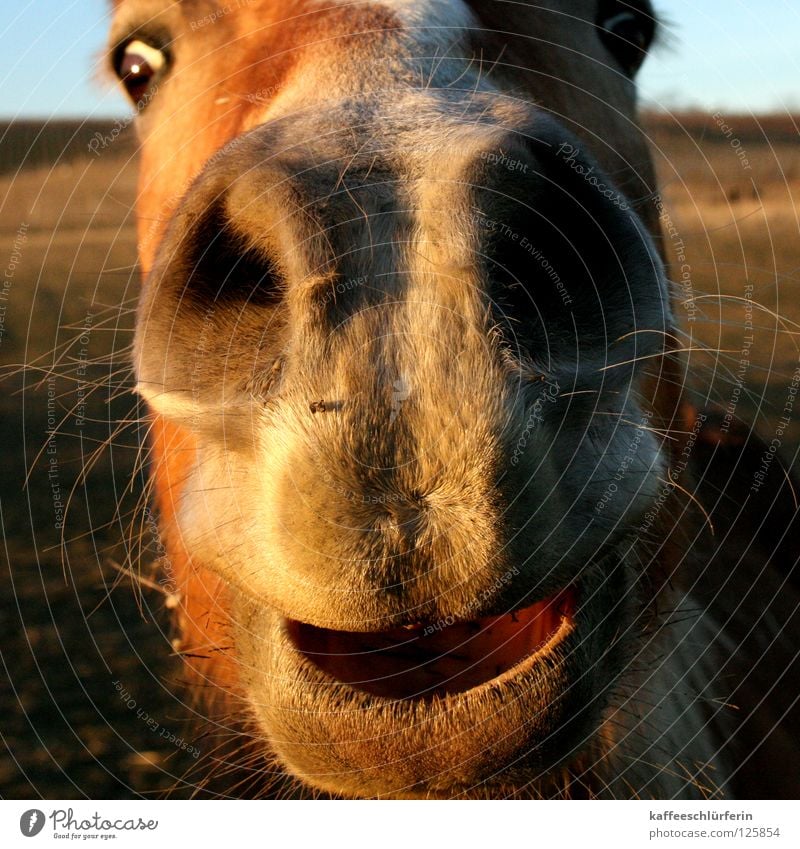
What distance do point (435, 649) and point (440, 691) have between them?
0.13 meters

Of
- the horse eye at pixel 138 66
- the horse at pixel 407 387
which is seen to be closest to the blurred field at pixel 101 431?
the horse eye at pixel 138 66

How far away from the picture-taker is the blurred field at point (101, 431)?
146 centimetres

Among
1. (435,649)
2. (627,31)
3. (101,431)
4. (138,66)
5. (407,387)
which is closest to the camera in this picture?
(407,387)

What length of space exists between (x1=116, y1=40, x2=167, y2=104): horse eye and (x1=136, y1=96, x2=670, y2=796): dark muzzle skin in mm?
608

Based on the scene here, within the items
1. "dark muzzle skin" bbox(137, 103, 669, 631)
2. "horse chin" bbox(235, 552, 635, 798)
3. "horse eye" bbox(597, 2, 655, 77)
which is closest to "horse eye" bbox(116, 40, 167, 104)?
"dark muzzle skin" bbox(137, 103, 669, 631)

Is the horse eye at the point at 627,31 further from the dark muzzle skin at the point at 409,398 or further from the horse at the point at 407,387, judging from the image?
the dark muzzle skin at the point at 409,398

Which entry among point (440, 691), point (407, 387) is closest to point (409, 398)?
point (407, 387)

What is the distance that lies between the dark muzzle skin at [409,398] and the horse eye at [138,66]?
1.99 feet

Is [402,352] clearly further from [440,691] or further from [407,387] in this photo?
[440,691]

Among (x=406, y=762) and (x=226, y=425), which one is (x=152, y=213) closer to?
(x=226, y=425)

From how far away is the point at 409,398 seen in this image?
802mm

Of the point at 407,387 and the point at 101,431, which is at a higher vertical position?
the point at 407,387

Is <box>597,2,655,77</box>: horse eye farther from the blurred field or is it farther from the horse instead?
the horse
